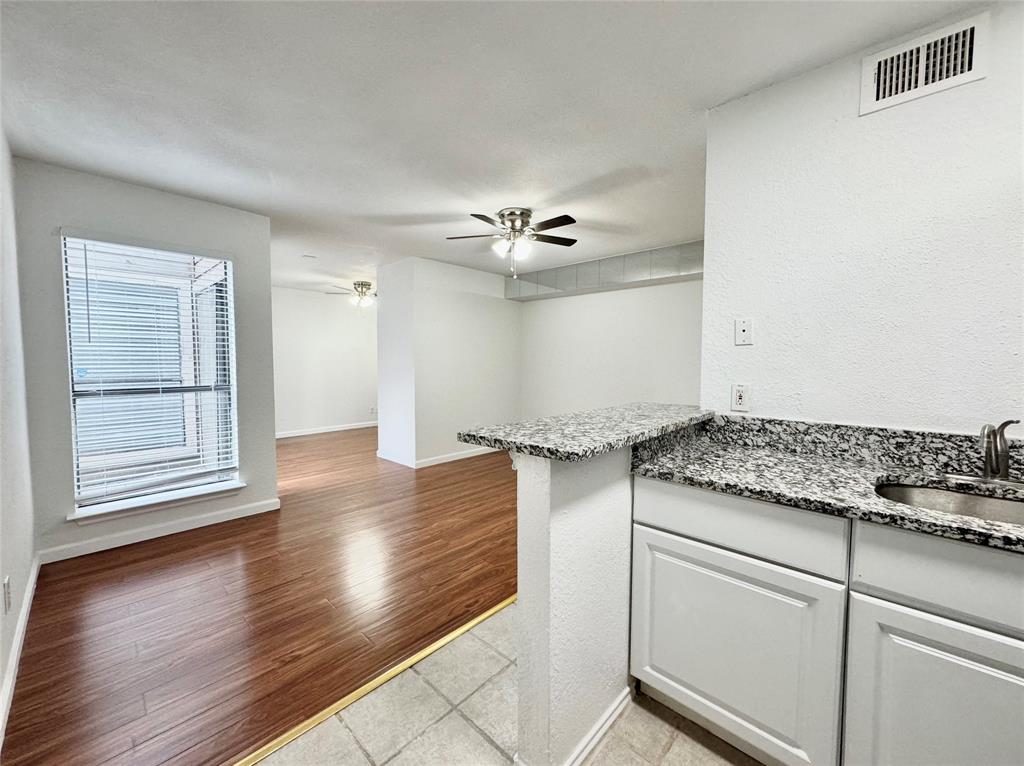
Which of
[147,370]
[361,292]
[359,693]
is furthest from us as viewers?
[361,292]

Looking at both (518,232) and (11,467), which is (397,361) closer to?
(518,232)

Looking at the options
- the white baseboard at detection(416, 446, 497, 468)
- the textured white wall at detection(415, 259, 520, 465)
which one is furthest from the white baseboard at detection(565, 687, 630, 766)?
the textured white wall at detection(415, 259, 520, 465)

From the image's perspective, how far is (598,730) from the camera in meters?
1.34

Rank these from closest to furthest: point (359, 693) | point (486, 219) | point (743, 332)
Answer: point (359, 693), point (743, 332), point (486, 219)

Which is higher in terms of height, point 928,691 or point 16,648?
point 928,691

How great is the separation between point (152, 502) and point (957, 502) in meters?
4.13

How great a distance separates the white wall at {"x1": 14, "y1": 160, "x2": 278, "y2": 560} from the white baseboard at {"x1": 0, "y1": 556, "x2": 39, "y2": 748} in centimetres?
38

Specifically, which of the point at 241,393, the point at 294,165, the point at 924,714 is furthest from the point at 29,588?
the point at 924,714

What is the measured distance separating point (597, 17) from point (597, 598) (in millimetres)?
1901

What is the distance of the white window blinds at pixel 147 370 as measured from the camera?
2521mm

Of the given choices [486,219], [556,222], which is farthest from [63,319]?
[556,222]

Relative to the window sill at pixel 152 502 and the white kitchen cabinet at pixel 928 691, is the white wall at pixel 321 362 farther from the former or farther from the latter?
the white kitchen cabinet at pixel 928 691

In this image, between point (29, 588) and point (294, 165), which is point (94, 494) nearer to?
point (29, 588)

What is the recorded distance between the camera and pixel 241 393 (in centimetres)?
313
